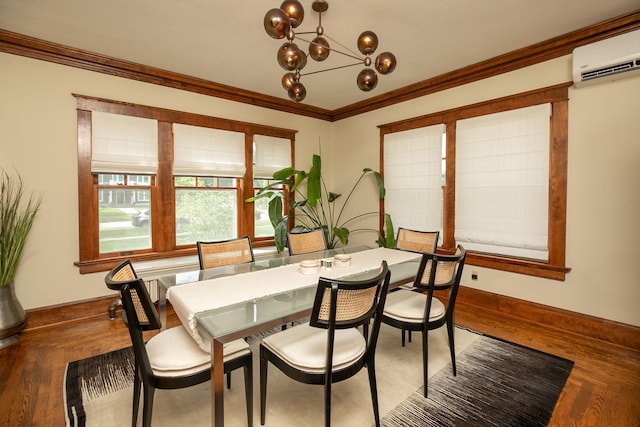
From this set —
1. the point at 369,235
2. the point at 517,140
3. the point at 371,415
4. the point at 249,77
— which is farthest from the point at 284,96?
the point at 371,415

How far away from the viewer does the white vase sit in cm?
261

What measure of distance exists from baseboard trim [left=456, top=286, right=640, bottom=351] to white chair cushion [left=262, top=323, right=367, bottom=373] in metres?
2.31

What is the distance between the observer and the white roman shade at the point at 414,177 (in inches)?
155

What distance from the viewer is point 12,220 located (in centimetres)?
277

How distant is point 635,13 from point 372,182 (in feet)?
10.2

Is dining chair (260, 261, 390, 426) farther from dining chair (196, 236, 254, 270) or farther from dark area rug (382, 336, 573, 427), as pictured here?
dining chair (196, 236, 254, 270)

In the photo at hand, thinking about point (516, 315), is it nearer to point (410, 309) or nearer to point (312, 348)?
point (410, 309)

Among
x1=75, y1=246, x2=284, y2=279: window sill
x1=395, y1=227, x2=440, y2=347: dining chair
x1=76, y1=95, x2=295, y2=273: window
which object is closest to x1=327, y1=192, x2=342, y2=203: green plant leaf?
x1=76, y1=95, x2=295, y2=273: window

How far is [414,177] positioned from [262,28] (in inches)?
102

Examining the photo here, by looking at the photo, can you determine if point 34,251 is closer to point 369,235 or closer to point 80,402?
point 80,402

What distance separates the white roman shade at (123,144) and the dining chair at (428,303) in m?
3.08

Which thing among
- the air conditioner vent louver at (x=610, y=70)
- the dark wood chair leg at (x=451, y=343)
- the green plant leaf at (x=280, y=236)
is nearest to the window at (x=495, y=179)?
the air conditioner vent louver at (x=610, y=70)

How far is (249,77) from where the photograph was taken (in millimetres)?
3752

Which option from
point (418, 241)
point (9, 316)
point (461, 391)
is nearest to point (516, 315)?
point (418, 241)
